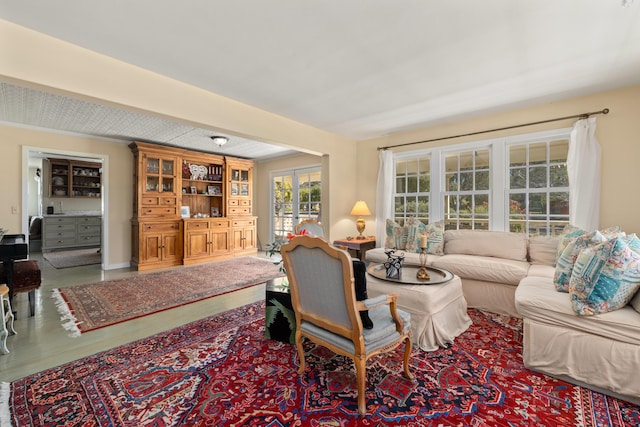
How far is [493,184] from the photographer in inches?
157

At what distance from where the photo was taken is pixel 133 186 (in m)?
5.53

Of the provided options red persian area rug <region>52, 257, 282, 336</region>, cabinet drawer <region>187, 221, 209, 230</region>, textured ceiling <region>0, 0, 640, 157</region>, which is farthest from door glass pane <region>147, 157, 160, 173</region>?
red persian area rug <region>52, 257, 282, 336</region>

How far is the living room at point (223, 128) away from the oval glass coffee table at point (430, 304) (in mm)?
2038

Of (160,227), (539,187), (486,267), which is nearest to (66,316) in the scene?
(160,227)

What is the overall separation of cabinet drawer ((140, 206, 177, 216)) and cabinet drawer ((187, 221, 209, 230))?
1.26 ft

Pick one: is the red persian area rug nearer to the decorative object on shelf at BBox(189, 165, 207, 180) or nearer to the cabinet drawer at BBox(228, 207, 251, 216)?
the cabinet drawer at BBox(228, 207, 251, 216)

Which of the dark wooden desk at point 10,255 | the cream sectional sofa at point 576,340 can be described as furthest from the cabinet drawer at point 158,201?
the cream sectional sofa at point 576,340

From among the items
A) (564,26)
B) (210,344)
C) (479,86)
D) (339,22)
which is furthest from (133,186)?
(564,26)

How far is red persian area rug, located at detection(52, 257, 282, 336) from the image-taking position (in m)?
3.02

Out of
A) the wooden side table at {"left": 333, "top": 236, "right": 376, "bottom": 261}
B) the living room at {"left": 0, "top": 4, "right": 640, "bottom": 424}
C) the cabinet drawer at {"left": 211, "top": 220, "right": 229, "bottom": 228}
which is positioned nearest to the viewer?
the living room at {"left": 0, "top": 4, "right": 640, "bottom": 424}

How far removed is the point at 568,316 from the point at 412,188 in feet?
10.3

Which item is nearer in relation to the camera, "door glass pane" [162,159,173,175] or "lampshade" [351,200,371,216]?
"lampshade" [351,200,371,216]

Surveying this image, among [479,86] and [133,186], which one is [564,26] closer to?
[479,86]

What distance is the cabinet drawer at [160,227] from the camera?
17.5ft
